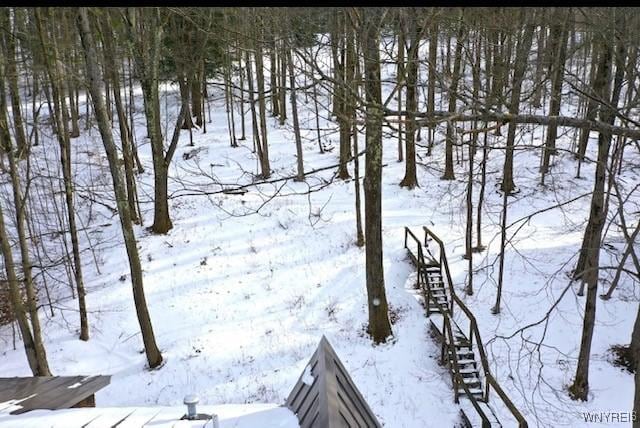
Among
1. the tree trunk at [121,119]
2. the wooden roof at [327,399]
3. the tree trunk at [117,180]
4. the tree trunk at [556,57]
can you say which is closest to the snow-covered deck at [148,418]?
the wooden roof at [327,399]

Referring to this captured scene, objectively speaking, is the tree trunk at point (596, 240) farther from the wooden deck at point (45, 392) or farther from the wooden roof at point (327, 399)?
the wooden deck at point (45, 392)

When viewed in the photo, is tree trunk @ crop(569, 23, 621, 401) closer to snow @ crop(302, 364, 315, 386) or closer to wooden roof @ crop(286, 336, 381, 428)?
wooden roof @ crop(286, 336, 381, 428)

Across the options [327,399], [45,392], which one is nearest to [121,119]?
[45,392]

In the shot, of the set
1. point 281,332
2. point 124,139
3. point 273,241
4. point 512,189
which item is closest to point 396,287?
point 281,332

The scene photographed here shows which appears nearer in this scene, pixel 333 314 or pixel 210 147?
pixel 333 314

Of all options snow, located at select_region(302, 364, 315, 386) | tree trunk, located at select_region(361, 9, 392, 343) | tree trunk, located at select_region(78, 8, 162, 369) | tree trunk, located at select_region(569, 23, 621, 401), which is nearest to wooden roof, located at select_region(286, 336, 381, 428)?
snow, located at select_region(302, 364, 315, 386)

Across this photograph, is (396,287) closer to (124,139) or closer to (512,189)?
A: (512,189)
